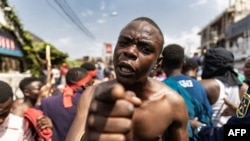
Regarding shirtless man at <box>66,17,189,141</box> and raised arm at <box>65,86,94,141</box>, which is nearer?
shirtless man at <box>66,17,189,141</box>

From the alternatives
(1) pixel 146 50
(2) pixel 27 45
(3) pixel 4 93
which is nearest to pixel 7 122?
(3) pixel 4 93

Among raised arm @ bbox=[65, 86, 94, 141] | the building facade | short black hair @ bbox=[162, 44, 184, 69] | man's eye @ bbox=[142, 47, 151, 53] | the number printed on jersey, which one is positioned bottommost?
the building facade

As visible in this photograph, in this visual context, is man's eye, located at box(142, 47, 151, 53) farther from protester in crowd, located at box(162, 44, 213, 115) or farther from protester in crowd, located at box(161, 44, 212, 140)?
protester in crowd, located at box(162, 44, 213, 115)

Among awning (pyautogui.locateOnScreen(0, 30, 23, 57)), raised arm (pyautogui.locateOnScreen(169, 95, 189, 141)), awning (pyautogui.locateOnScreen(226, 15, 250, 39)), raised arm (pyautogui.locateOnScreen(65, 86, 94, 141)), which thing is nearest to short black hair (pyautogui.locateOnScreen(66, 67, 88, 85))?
raised arm (pyautogui.locateOnScreen(65, 86, 94, 141))

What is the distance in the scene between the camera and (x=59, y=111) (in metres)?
3.63

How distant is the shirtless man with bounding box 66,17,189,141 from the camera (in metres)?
1.04

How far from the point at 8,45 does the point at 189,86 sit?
44.7 feet

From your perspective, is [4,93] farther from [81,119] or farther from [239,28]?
[239,28]

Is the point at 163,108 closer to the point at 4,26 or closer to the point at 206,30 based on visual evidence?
the point at 4,26

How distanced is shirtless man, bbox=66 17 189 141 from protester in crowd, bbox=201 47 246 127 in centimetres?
221

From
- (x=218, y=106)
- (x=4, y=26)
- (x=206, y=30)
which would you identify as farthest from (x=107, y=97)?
(x=206, y=30)

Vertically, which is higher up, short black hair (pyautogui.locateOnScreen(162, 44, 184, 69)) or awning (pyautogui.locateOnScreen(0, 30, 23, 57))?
short black hair (pyautogui.locateOnScreen(162, 44, 184, 69))

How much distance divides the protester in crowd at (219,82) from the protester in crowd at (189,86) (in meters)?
0.35

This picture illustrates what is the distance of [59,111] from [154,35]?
92.7 inches
